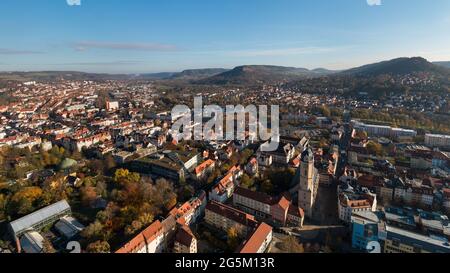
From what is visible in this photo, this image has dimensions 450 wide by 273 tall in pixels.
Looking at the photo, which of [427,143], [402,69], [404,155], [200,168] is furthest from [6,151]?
[402,69]

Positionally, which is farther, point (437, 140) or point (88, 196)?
point (437, 140)

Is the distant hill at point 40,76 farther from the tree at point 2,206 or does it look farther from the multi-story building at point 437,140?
the multi-story building at point 437,140

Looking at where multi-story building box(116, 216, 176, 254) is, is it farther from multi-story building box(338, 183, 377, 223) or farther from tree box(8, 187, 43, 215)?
multi-story building box(338, 183, 377, 223)

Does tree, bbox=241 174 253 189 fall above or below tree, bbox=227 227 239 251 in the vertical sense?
above

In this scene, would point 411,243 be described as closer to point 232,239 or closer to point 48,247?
point 232,239

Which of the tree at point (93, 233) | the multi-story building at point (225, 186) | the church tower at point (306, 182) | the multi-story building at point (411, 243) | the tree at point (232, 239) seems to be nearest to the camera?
the multi-story building at point (411, 243)

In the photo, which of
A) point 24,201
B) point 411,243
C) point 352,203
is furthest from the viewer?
point 352,203

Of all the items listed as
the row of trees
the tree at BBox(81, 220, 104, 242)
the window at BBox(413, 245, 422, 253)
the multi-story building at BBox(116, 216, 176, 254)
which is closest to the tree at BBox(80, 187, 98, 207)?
the row of trees

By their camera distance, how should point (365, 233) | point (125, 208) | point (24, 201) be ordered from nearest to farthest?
point (365, 233) < point (125, 208) < point (24, 201)

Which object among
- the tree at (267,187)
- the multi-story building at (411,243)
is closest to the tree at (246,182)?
the tree at (267,187)

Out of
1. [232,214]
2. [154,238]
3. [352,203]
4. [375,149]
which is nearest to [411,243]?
[352,203]
